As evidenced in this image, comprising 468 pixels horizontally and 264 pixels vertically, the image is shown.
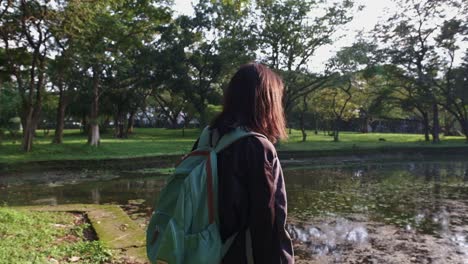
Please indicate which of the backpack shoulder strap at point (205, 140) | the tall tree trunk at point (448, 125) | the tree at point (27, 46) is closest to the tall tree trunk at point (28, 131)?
the tree at point (27, 46)

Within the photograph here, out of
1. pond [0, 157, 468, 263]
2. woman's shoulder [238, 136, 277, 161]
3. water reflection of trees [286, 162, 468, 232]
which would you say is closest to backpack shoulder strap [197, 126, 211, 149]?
woman's shoulder [238, 136, 277, 161]

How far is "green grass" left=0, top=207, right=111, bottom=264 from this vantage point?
4.02 meters

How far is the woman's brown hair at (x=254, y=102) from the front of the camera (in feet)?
6.18

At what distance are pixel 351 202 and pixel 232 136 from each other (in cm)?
836

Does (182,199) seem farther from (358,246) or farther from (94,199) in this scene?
(94,199)

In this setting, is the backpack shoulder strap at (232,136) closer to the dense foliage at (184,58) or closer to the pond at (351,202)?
the pond at (351,202)

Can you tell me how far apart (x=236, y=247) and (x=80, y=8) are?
40.2 ft

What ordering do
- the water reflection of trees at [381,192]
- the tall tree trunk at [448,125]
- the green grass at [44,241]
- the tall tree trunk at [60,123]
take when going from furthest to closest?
1. the tall tree trunk at [448,125]
2. the tall tree trunk at [60,123]
3. the water reflection of trees at [381,192]
4. the green grass at [44,241]

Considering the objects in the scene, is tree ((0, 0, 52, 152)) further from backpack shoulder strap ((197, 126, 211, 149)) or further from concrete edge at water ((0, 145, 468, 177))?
backpack shoulder strap ((197, 126, 211, 149))

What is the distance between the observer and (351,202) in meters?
9.52

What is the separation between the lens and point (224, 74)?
2689cm

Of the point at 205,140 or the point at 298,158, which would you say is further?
the point at 298,158

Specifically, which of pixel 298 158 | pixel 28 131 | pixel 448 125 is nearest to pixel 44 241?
pixel 28 131

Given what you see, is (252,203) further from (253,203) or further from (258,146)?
(258,146)
